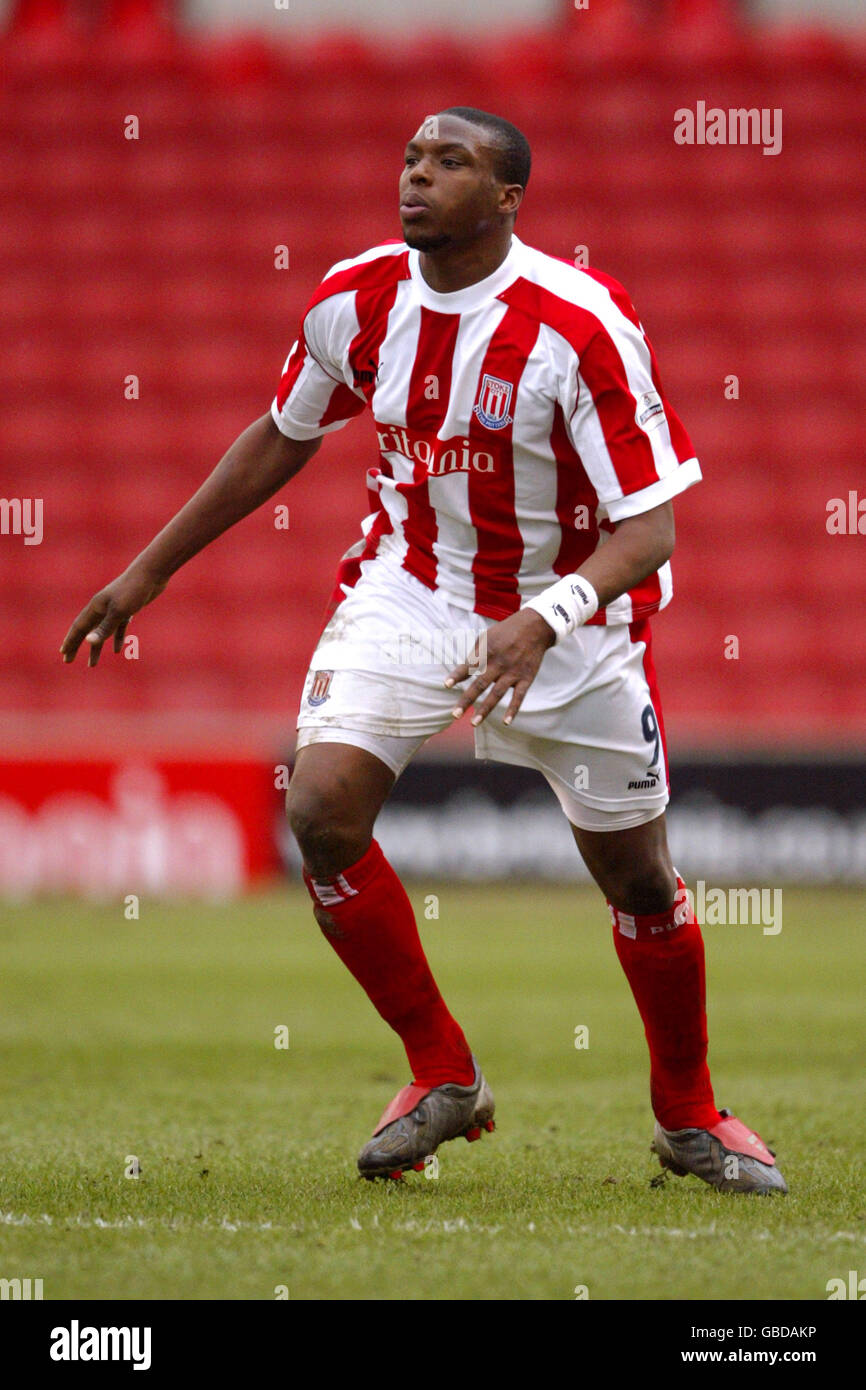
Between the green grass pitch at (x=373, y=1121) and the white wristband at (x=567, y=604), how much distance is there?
1.14 meters

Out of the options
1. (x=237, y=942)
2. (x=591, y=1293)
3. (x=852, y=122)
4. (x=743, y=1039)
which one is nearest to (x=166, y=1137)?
(x=591, y=1293)

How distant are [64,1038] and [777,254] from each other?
11.4m

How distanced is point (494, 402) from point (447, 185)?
45 centimetres

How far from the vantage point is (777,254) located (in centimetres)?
1590

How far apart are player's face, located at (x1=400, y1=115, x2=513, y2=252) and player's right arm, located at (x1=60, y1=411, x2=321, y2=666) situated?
24.6 inches

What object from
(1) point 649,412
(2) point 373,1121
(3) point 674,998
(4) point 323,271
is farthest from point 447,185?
(4) point 323,271

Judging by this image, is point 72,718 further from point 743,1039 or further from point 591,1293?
point 591,1293

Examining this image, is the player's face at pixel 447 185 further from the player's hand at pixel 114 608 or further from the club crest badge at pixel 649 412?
the player's hand at pixel 114 608

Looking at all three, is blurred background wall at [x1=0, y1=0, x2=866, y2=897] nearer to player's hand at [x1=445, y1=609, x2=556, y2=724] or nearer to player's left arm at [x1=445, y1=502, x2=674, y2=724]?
player's left arm at [x1=445, y1=502, x2=674, y2=724]

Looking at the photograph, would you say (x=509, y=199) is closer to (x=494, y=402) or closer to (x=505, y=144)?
(x=505, y=144)

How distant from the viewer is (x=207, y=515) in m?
4.26

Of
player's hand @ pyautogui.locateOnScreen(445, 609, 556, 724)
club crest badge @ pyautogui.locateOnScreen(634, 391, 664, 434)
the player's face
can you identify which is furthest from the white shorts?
the player's face

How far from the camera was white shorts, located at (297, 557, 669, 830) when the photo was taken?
13.1 ft

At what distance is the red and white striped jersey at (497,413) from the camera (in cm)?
382
